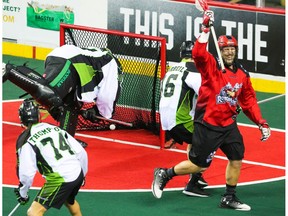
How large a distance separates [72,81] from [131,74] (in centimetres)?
174

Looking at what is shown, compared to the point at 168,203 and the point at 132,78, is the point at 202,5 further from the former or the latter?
the point at 132,78

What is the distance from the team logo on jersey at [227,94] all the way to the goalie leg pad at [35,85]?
2.48 metres

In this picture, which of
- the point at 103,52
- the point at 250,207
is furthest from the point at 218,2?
the point at 250,207

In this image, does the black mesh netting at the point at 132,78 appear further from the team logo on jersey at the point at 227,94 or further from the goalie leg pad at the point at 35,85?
the team logo on jersey at the point at 227,94

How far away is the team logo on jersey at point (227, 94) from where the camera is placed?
472 inches

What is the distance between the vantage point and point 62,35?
15.8m

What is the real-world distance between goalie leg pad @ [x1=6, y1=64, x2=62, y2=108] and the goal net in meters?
1.84

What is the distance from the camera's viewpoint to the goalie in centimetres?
1380

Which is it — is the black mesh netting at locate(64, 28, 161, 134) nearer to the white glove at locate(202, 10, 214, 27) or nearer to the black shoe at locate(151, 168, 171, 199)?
the black shoe at locate(151, 168, 171, 199)

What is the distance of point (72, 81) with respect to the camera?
14078mm

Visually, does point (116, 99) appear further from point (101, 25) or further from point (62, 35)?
point (101, 25)

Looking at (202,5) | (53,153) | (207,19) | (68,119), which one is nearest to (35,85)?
(68,119)

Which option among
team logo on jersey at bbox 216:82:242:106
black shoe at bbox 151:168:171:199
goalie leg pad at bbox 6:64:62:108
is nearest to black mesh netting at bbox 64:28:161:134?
goalie leg pad at bbox 6:64:62:108

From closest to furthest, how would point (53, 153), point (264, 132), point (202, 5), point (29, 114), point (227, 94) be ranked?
point (53, 153) → point (29, 114) → point (227, 94) → point (202, 5) → point (264, 132)
